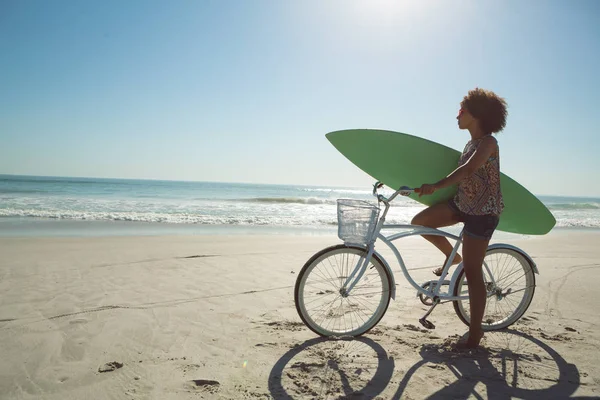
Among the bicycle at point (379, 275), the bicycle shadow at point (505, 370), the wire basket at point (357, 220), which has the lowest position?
the bicycle shadow at point (505, 370)

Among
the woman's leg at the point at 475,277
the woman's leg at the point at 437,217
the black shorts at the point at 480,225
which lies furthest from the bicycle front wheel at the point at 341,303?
the black shorts at the point at 480,225

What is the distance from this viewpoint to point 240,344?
2936 millimetres

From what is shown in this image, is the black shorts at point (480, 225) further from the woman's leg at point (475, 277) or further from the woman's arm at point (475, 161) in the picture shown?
the woman's arm at point (475, 161)

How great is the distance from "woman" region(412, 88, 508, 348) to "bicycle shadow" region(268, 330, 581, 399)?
28 centimetres

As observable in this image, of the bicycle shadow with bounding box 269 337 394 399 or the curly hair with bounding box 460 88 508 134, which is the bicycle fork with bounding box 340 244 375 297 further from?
the curly hair with bounding box 460 88 508 134

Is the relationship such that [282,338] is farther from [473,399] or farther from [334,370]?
[473,399]

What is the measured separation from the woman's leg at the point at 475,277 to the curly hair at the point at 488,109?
815 millimetres

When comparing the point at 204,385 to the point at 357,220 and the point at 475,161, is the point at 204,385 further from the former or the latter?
the point at 475,161

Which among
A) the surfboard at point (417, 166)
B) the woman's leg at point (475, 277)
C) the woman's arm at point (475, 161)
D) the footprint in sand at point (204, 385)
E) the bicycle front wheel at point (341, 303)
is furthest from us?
the surfboard at point (417, 166)

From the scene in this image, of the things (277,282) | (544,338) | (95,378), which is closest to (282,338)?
(95,378)

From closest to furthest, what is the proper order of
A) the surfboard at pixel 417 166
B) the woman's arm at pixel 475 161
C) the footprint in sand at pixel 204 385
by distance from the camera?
the footprint in sand at pixel 204 385 < the woman's arm at pixel 475 161 < the surfboard at pixel 417 166

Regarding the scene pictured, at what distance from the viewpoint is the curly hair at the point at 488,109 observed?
2760mm

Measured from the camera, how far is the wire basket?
2.75 metres

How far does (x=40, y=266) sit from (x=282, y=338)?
4017 mm
